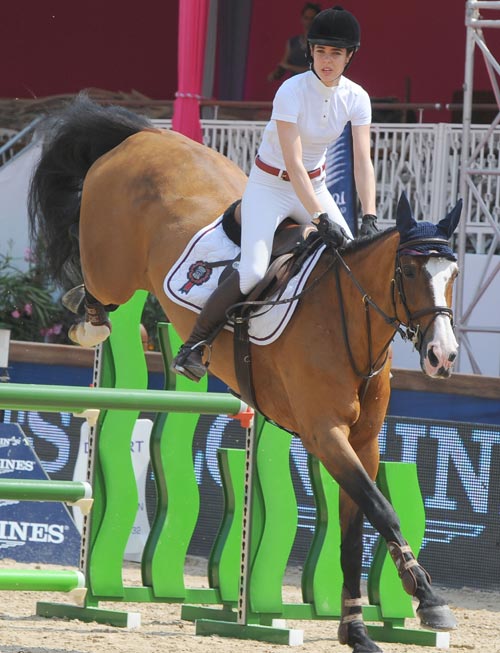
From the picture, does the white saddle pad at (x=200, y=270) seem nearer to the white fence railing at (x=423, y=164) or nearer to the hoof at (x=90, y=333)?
the hoof at (x=90, y=333)

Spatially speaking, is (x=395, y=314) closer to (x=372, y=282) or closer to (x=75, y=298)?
(x=372, y=282)

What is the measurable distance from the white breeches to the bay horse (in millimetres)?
237

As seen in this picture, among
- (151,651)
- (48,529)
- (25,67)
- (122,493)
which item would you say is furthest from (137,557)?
(25,67)

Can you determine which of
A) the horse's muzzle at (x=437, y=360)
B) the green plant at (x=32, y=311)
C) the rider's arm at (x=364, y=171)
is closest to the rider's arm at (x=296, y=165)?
the rider's arm at (x=364, y=171)

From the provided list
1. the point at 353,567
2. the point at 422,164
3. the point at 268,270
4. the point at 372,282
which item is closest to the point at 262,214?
the point at 268,270

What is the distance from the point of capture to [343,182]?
8.84 meters

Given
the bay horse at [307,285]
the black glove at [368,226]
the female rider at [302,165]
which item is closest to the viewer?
the bay horse at [307,285]

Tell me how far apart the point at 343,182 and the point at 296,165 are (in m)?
3.79

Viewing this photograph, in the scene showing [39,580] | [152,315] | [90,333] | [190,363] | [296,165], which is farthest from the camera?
[152,315]

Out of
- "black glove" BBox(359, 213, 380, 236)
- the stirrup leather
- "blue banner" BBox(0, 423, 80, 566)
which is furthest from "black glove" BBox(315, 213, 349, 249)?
"blue banner" BBox(0, 423, 80, 566)

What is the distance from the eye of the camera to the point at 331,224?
5.09 meters

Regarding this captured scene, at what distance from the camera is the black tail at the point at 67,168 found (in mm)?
6613

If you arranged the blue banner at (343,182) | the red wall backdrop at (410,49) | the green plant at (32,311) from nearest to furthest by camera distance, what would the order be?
the blue banner at (343,182) → the green plant at (32,311) → the red wall backdrop at (410,49)

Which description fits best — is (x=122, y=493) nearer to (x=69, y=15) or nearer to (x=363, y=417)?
(x=363, y=417)
